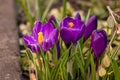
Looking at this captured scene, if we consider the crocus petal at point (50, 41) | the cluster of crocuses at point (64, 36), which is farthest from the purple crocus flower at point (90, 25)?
the crocus petal at point (50, 41)

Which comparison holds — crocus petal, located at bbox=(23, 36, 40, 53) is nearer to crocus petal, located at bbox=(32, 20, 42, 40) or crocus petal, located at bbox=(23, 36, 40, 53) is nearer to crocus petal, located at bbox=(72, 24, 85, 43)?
crocus petal, located at bbox=(32, 20, 42, 40)

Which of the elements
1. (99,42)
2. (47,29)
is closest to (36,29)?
(47,29)

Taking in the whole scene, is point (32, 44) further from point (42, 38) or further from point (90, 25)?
point (90, 25)

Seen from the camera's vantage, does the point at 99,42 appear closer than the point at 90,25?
Yes

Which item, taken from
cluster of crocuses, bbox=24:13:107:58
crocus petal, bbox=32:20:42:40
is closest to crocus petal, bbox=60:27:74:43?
cluster of crocuses, bbox=24:13:107:58

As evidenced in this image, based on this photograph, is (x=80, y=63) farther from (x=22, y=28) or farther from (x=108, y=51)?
(x=22, y=28)

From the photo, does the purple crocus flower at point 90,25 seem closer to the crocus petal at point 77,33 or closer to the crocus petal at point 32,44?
the crocus petal at point 77,33
